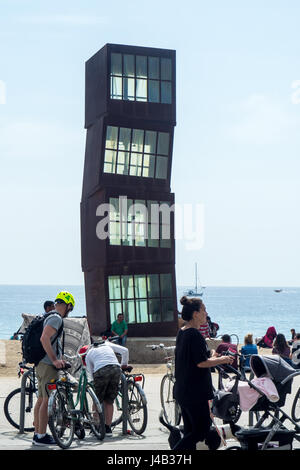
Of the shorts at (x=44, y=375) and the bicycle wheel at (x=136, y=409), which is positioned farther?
the bicycle wheel at (x=136, y=409)

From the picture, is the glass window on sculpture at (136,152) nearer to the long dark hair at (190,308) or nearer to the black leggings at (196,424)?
the long dark hair at (190,308)

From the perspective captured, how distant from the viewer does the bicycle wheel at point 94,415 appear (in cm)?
1102

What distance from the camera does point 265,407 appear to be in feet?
30.0

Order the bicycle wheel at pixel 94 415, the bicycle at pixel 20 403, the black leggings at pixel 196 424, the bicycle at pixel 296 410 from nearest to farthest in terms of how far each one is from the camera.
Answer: the black leggings at pixel 196 424
the bicycle wheel at pixel 94 415
the bicycle at pixel 20 403
the bicycle at pixel 296 410

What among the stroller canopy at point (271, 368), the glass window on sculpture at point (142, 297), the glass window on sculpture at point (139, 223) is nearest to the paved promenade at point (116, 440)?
the stroller canopy at point (271, 368)

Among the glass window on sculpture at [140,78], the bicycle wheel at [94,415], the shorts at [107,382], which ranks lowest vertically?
the bicycle wheel at [94,415]

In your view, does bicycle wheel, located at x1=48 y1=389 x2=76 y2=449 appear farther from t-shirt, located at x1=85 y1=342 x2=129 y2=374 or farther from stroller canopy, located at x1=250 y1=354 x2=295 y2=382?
stroller canopy, located at x1=250 y1=354 x2=295 y2=382

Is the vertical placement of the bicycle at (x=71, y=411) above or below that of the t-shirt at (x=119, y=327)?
above

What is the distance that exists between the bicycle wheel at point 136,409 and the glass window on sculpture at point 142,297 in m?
17.0

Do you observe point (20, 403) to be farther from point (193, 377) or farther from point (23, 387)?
point (193, 377)

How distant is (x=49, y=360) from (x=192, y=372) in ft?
9.95

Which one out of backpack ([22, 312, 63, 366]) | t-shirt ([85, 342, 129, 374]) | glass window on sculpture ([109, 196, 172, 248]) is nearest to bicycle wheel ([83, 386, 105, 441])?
t-shirt ([85, 342, 129, 374])

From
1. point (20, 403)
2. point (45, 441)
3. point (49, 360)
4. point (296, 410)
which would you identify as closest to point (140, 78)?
point (296, 410)
